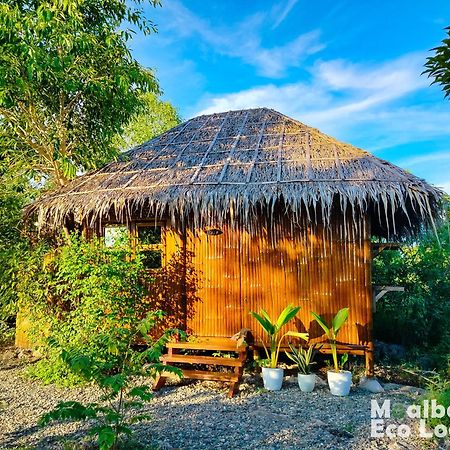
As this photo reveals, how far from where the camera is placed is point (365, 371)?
543 centimetres

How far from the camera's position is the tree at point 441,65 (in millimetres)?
3471

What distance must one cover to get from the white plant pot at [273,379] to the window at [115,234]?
2718mm

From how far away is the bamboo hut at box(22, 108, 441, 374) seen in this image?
5457 millimetres

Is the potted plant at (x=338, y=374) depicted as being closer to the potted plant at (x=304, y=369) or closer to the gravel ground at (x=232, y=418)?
the gravel ground at (x=232, y=418)

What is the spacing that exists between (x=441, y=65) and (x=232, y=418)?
12.9ft

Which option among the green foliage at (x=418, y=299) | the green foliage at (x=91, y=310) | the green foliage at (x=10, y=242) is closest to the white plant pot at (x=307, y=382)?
the green foliage at (x=91, y=310)

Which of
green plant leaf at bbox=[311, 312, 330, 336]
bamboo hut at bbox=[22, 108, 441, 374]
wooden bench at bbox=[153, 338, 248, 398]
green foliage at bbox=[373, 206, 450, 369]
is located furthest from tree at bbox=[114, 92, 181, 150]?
green plant leaf at bbox=[311, 312, 330, 336]

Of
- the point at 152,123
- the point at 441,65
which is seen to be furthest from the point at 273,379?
the point at 152,123

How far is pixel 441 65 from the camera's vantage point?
3533 mm

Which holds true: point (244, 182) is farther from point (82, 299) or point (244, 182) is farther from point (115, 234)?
point (82, 299)

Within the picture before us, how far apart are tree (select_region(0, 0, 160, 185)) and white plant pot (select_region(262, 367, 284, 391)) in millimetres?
4705

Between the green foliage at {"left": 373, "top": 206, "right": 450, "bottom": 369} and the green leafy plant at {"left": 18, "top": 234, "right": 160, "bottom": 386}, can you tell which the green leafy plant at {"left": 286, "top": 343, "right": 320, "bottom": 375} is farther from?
the green foliage at {"left": 373, "top": 206, "right": 450, "bottom": 369}

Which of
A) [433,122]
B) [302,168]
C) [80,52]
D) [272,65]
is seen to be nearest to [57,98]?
[80,52]

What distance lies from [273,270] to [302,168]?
1.56 meters
